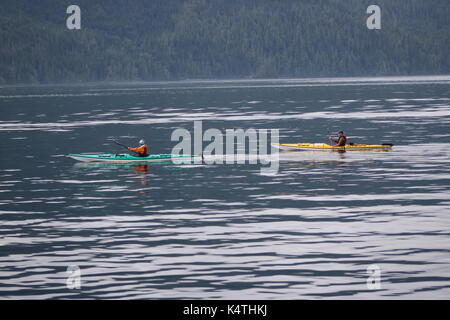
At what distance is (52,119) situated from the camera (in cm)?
11912

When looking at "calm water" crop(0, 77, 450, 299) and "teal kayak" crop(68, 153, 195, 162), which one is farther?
"teal kayak" crop(68, 153, 195, 162)

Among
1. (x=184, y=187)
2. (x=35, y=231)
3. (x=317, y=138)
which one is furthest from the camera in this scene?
(x=317, y=138)

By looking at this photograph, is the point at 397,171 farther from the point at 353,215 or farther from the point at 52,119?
the point at 52,119

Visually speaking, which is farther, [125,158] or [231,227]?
[125,158]

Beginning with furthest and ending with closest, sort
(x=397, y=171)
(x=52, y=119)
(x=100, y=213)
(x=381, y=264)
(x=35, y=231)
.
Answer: (x=52, y=119), (x=397, y=171), (x=100, y=213), (x=35, y=231), (x=381, y=264)

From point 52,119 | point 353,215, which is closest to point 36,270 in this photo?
point 353,215

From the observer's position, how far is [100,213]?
121 feet

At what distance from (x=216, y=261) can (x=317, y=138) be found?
49.8 m

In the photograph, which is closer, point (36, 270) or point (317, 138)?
point (36, 270)

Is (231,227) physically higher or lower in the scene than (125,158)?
lower

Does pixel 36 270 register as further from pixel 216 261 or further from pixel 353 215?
pixel 353 215

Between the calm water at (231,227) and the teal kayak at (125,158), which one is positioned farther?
the teal kayak at (125,158)
